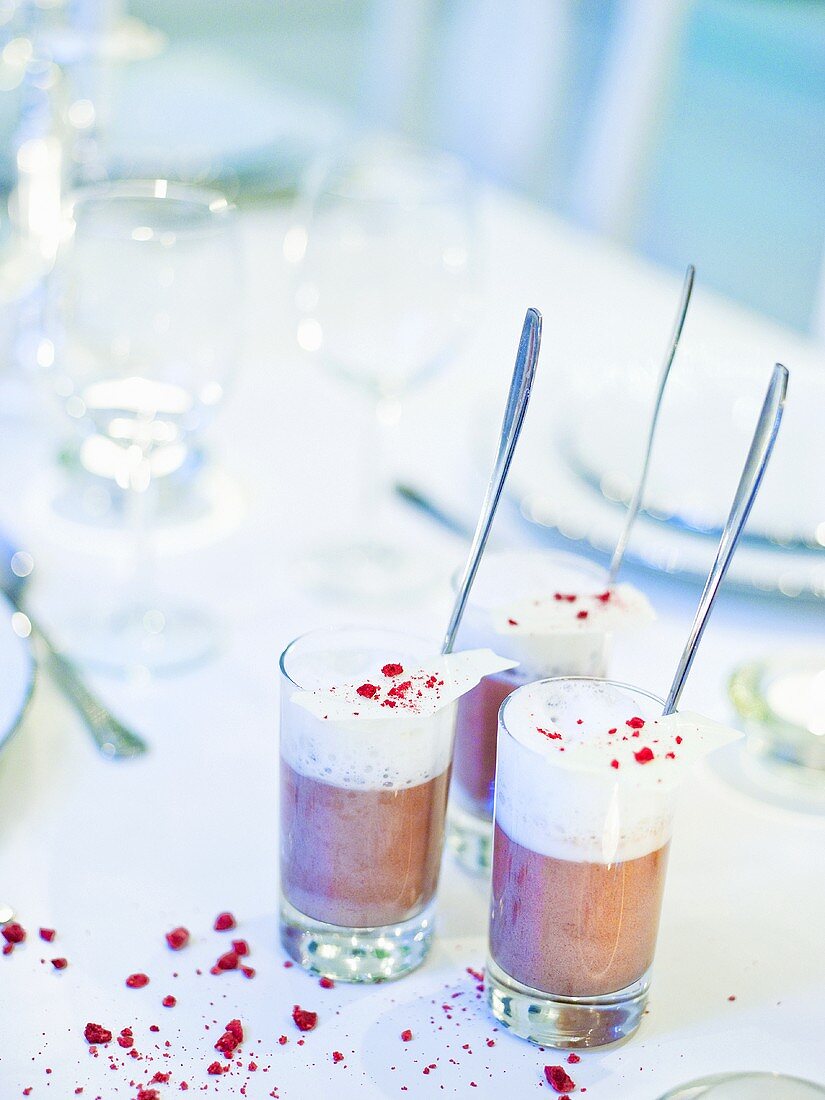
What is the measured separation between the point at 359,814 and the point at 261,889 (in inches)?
4.7

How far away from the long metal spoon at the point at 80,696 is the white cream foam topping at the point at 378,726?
0.69 feet

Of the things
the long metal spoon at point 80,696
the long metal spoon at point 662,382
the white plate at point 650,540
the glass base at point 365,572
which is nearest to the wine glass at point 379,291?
the glass base at point 365,572

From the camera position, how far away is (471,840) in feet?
2.33

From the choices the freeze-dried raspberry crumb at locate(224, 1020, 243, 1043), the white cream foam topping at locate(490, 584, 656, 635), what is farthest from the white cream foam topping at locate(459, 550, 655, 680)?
the freeze-dried raspberry crumb at locate(224, 1020, 243, 1043)

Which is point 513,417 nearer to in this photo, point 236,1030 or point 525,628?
point 525,628

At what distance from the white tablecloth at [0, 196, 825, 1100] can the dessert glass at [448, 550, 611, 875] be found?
28mm

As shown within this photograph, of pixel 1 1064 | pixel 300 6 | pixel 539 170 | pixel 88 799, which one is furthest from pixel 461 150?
pixel 300 6

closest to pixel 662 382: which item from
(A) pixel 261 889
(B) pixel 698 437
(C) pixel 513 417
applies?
(C) pixel 513 417

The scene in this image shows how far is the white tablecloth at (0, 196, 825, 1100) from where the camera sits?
0.57m

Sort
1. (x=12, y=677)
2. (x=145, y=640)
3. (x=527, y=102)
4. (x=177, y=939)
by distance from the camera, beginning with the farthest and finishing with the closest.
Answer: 1. (x=527, y=102)
2. (x=145, y=640)
3. (x=12, y=677)
4. (x=177, y=939)

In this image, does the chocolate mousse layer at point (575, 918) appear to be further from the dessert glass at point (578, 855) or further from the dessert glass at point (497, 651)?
the dessert glass at point (497, 651)

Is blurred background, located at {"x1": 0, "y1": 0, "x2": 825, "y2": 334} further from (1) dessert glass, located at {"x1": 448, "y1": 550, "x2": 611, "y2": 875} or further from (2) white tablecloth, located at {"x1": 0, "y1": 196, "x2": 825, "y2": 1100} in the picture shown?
(1) dessert glass, located at {"x1": 448, "y1": 550, "x2": 611, "y2": 875}

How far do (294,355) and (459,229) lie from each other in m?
0.40

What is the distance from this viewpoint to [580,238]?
1.69m
